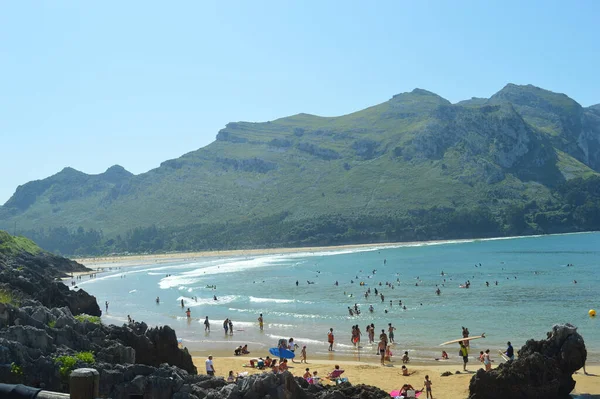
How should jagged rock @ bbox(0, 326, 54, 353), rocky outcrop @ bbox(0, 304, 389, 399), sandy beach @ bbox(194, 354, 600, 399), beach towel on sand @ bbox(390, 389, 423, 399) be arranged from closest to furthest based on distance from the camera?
rocky outcrop @ bbox(0, 304, 389, 399), jagged rock @ bbox(0, 326, 54, 353), beach towel on sand @ bbox(390, 389, 423, 399), sandy beach @ bbox(194, 354, 600, 399)

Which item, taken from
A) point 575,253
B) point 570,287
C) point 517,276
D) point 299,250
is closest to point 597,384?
point 570,287

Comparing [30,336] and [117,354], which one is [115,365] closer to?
[117,354]

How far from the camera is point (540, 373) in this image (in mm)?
18844

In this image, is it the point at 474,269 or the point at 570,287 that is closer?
the point at 570,287

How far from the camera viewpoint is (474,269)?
90.0m

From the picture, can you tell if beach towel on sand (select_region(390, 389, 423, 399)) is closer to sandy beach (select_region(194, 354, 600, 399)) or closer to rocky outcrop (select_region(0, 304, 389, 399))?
sandy beach (select_region(194, 354, 600, 399))

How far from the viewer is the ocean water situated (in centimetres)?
3841

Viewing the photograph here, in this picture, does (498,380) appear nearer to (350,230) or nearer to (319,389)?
(319,389)

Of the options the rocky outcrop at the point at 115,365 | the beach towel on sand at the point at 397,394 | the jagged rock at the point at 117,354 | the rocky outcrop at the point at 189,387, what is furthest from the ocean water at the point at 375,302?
the rocky outcrop at the point at 189,387

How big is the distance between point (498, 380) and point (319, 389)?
6.05 meters

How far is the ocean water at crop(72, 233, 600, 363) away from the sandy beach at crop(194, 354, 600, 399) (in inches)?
135

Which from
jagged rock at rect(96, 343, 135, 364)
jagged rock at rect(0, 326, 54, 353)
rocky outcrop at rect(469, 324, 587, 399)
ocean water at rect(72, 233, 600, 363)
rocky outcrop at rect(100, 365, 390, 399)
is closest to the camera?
rocky outcrop at rect(100, 365, 390, 399)

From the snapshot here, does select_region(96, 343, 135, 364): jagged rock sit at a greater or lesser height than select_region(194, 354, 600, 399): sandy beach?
greater

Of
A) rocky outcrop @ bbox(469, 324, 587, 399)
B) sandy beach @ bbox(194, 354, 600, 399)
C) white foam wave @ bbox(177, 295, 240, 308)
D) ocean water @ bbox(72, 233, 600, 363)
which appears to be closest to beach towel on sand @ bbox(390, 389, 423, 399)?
sandy beach @ bbox(194, 354, 600, 399)
